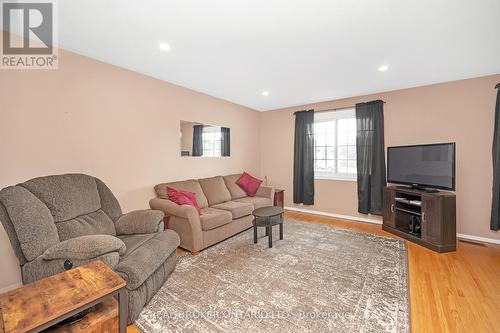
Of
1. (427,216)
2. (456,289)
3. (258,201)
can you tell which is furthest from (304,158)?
(456,289)

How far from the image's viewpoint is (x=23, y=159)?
7.23 feet

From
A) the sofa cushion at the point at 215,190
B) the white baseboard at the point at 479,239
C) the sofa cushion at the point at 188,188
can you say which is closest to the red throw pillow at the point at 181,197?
the sofa cushion at the point at 188,188

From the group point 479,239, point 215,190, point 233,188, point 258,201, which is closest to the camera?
point 479,239

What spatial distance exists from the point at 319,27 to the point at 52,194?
292 cm

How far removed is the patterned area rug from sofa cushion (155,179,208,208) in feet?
2.95

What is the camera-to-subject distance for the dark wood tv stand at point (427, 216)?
298 cm

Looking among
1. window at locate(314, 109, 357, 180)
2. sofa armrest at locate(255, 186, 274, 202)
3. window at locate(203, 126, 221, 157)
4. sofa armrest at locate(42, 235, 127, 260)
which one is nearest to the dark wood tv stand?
window at locate(314, 109, 357, 180)

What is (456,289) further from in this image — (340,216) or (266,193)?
(266,193)

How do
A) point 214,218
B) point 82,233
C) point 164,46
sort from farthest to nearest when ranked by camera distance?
1. point 214,218
2. point 164,46
3. point 82,233

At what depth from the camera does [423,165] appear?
11.1ft

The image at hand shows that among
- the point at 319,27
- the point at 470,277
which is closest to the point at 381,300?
the point at 470,277

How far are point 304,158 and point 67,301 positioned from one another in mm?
4507

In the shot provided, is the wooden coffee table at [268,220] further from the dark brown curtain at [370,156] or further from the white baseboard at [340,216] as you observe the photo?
the dark brown curtain at [370,156]

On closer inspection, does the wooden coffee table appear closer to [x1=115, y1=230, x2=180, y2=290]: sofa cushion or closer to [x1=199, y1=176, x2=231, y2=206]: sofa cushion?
[x1=199, y1=176, x2=231, y2=206]: sofa cushion
